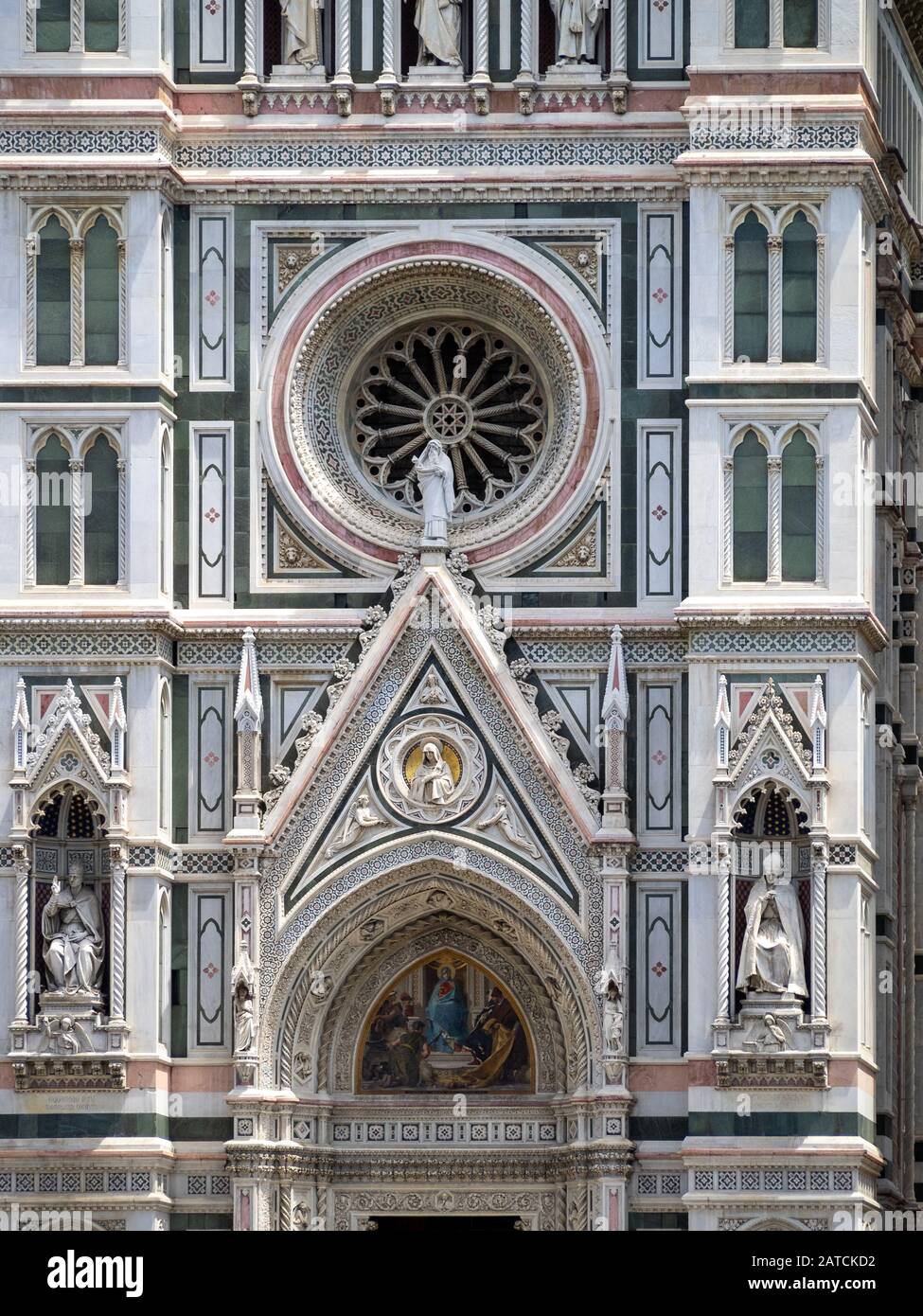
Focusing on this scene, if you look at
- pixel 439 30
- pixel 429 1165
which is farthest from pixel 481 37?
pixel 429 1165

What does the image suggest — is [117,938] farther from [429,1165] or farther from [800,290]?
[800,290]

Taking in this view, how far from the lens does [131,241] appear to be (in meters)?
37.3

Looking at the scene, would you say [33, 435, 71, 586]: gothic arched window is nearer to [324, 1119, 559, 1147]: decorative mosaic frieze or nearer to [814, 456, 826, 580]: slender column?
[324, 1119, 559, 1147]: decorative mosaic frieze

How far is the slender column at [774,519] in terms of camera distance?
121 ft

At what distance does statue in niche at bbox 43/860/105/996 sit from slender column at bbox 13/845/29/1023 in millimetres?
194

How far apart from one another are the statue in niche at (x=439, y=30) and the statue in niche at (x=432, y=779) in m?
6.16

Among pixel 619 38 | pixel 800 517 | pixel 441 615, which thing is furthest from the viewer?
pixel 619 38

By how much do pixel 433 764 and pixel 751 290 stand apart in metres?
4.98

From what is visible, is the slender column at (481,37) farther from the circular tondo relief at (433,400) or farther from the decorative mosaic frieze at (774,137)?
the decorative mosaic frieze at (774,137)

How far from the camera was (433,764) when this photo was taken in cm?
3706

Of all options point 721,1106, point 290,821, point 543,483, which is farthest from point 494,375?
point 721,1106

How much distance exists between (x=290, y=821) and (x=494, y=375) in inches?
177

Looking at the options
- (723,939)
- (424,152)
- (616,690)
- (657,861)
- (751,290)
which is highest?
(424,152)

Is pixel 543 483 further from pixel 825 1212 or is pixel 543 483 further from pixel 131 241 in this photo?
pixel 825 1212
